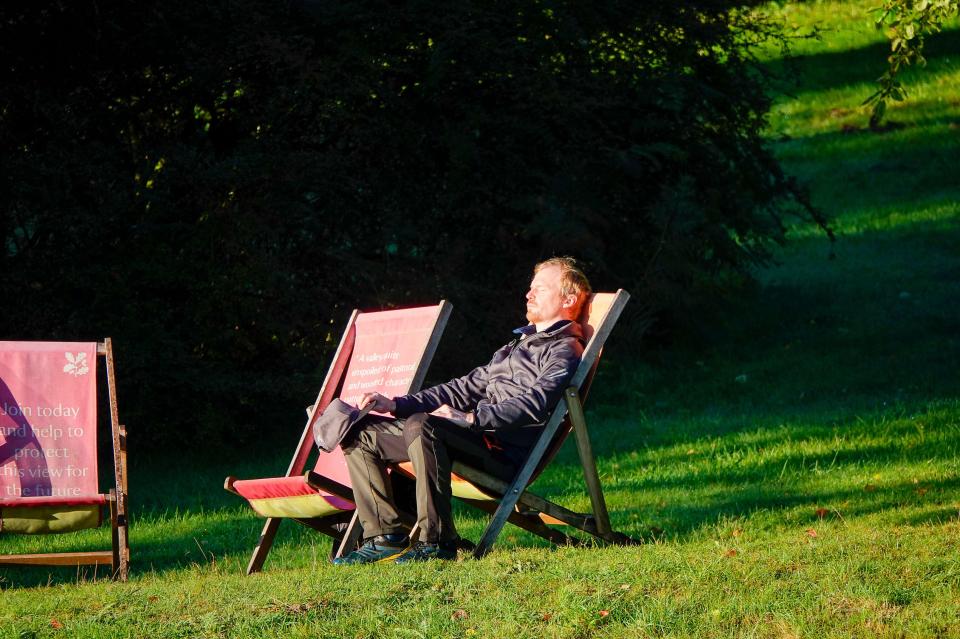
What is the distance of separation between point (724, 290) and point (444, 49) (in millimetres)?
5189

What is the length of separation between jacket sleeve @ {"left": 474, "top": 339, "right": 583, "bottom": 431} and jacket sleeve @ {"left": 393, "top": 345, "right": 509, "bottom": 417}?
11.7 inches

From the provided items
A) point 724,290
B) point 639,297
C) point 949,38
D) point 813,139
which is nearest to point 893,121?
point 813,139

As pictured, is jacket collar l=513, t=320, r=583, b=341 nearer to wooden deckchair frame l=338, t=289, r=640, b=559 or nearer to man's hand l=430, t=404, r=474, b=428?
wooden deckchair frame l=338, t=289, r=640, b=559

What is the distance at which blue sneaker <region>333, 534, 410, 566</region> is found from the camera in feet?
18.2

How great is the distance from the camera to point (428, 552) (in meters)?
5.43

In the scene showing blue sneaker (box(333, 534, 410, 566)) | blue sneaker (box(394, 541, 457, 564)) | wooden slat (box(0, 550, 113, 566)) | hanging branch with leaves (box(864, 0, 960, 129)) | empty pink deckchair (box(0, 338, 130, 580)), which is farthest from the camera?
hanging branch with leaves (box(864, 0, 960, 129))

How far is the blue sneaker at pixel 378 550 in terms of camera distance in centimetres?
555

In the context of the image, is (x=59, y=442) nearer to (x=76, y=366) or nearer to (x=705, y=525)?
(x=76, y=366)

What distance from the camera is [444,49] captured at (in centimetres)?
1157

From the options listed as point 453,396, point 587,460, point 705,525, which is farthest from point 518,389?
point 705,525

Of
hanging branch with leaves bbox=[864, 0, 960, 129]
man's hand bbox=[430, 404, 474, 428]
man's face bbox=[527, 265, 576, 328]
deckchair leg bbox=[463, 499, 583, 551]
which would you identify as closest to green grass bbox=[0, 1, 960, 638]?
deckchair leg bbox=[463, 499, 583, 551]

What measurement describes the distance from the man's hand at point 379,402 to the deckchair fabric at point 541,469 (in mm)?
275

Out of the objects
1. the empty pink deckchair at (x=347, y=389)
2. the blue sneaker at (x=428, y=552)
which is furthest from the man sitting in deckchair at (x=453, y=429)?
the empty pink deckchair at (x=347, y=389)

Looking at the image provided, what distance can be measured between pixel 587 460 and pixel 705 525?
106cm
